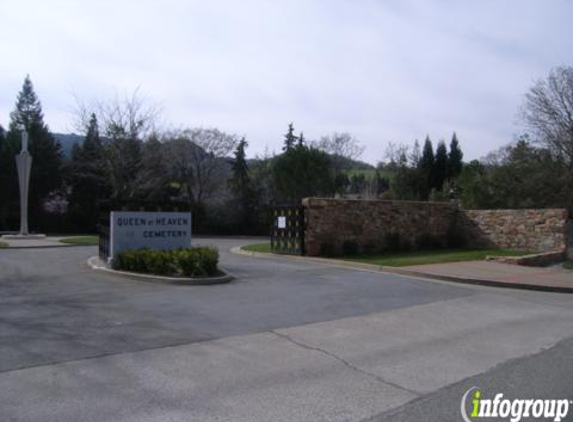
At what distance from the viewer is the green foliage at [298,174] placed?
123 feet

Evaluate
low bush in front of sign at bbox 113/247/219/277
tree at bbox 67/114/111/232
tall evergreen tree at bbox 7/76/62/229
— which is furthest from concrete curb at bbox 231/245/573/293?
tall evergreen tree at bbox 7/76/62/229

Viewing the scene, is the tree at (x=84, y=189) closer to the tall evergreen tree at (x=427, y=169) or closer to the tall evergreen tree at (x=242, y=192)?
the tall evergreen tree at (x=242, y=192)

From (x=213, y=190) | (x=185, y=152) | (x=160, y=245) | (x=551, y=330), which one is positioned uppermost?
(x=185, y=152)

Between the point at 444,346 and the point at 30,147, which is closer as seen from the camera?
the point at 444,346

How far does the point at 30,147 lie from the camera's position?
3956 cm

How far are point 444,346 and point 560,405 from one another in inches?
85.4

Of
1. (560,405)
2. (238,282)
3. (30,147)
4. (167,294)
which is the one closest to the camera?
(560,405)

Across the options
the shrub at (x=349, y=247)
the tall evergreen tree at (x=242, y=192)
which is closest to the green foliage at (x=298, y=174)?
the tall evergreen tree at (x=242, y=192)

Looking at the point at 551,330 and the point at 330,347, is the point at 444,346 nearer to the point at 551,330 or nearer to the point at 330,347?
the point at 330,347

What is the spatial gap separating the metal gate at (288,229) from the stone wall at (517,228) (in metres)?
9.05

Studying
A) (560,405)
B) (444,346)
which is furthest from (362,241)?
(560,405)

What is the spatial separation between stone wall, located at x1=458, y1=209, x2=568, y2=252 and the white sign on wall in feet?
45.0

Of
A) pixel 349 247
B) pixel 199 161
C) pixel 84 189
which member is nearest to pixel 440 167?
pixel 199 161

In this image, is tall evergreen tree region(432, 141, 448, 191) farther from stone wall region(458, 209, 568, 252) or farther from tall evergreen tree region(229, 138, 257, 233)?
stone wall region(458, 209, 568, 252)
